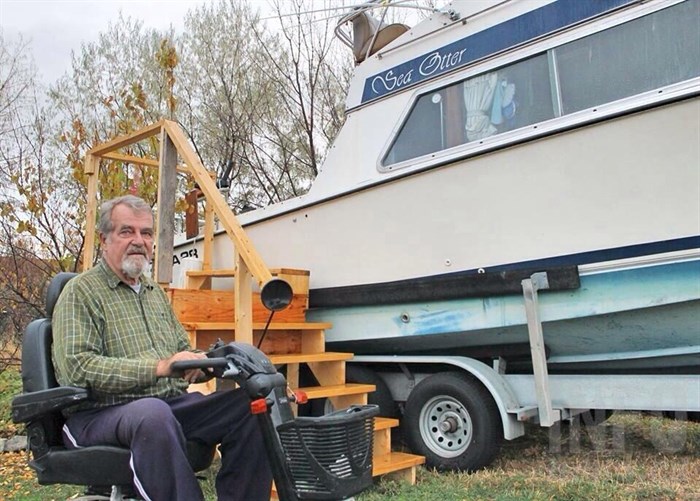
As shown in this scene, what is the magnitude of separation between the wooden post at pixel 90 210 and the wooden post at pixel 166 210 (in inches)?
32.4

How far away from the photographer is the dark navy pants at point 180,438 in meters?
2.14

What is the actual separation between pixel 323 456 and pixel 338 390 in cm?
221

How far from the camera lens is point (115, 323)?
252 cm

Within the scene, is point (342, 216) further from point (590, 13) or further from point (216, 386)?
point (590, 13)

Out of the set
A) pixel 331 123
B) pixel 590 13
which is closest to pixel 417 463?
pixel 590 13

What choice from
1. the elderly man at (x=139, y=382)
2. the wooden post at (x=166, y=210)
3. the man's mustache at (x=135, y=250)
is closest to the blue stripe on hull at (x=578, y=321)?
the wooden post at (x=166, y=210)

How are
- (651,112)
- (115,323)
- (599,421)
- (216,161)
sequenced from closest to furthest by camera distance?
(115,323)
(651,112)
(599,421)
(216,161)

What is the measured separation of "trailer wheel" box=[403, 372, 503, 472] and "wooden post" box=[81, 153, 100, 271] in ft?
8.78

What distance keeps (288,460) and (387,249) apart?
2460mm

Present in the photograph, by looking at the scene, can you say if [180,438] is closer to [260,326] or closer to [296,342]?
[260,326]

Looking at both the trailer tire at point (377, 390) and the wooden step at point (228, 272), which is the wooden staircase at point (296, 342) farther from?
the trailer tire at point (377, 390)

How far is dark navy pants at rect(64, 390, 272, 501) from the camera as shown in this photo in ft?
7.03

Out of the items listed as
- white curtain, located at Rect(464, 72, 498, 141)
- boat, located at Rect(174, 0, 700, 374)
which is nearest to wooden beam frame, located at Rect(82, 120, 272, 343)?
boat, located at Rect(174, 0, 700, 374)

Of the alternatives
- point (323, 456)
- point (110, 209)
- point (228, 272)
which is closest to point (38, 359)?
point (110, 209)
